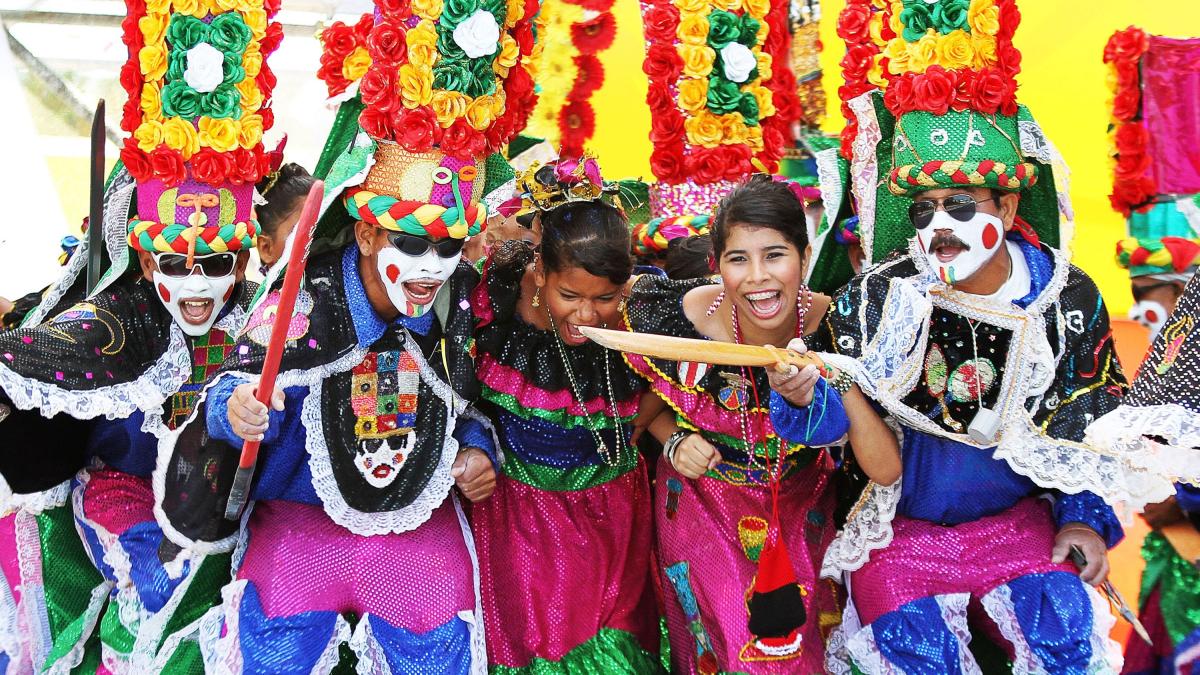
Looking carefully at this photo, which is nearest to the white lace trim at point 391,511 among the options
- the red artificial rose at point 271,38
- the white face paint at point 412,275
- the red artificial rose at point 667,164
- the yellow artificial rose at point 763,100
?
the white face paint at point 412,275

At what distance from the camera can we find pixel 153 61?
340cm

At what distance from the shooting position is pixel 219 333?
11.8ft

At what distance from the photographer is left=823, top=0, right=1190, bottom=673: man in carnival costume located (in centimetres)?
305

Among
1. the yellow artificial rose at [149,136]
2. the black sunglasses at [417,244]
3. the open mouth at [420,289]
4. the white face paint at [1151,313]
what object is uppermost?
the yellow artificial rose at [149,136]

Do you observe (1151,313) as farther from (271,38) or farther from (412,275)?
(271,38)

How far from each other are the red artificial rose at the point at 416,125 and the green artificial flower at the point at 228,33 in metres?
0.60

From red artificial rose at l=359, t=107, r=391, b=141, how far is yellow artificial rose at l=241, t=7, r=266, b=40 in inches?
21.1

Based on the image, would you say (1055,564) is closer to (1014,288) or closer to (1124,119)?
(1014,288)

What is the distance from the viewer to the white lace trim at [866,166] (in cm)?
334

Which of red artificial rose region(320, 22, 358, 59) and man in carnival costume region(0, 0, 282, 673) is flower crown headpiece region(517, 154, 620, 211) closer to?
red artificial rose region(320, 22, 358, 59)

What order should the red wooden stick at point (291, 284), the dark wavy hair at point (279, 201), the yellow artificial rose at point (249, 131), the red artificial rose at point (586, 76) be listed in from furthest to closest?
the red artificial rose at point (586, 76)
the dark wavy hair at point (279, 201)
the yellow artificial rose at point (249, 131)
the red wooden stick at point (291, 284)

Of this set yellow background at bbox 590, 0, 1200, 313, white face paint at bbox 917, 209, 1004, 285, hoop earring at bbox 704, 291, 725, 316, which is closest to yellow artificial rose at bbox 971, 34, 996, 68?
white face paint at bbox 917, 209, 1004, 285

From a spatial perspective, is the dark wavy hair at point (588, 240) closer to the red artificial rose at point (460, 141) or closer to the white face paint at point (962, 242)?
the red artificial rose at point (460, 141)

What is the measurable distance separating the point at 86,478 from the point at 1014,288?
2765 mm
